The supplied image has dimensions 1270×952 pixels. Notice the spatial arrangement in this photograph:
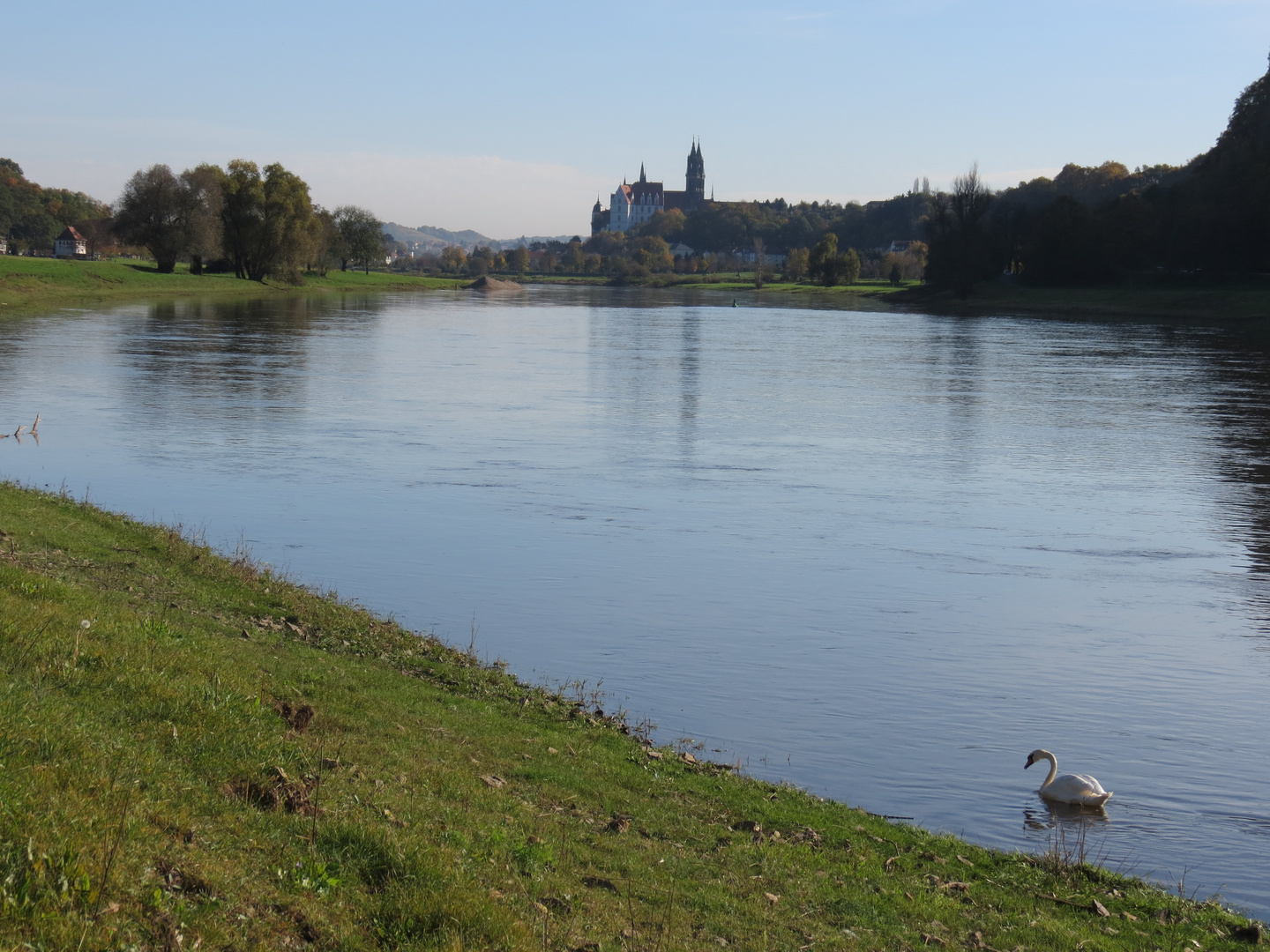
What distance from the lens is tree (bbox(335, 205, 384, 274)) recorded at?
169m

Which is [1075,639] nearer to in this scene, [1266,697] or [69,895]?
[1266,697]

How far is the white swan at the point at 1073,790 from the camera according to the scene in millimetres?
11289

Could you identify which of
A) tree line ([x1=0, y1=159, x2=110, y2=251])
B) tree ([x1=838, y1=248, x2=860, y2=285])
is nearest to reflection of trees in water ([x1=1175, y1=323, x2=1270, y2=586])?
tree ([x1=838, y1=248, x2=860, y2=285])

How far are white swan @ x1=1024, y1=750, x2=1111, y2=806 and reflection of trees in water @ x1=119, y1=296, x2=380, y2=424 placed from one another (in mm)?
28198

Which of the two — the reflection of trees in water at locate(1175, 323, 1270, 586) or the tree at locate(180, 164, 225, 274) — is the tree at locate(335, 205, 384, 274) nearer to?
the tree at locate(180, 164, 225, 274)

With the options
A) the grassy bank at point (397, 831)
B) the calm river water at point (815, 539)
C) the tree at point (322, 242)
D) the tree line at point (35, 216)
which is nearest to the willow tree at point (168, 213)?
the tree at point (322, 242)

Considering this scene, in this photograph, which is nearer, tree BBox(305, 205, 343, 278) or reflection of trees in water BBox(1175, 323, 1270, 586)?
reflection of trees in water BBox(1175, 323, 1270, 586)

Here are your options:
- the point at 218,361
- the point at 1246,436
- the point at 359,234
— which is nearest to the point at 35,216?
the point at 359,234

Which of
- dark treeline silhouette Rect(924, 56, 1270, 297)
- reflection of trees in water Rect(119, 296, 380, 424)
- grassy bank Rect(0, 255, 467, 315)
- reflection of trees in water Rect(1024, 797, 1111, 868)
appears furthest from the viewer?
dark treeline silhouette Rect(924, 56, 1270, 297)

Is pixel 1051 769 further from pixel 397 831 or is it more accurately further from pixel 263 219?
pixel 263 219

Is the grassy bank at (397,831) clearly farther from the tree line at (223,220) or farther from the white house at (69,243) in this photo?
the white house at (69,243)

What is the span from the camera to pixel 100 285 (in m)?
94.9

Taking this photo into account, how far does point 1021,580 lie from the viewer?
1977 cm

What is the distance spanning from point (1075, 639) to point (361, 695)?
10534 millimetres
